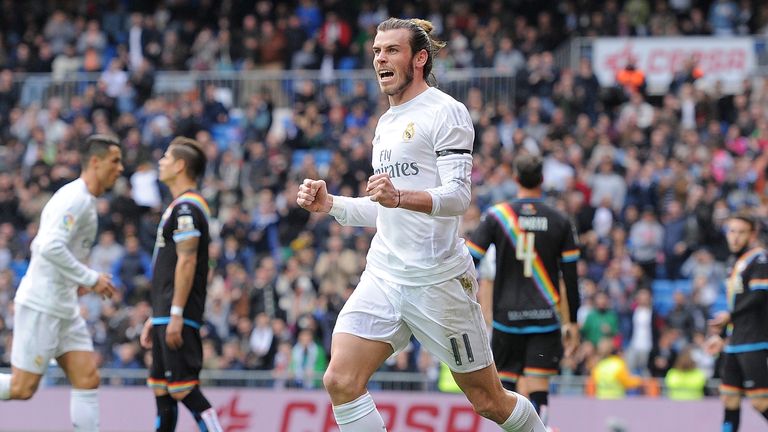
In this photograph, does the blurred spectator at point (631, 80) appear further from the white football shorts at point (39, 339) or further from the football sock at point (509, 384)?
the white football shorts at point (39, 339)

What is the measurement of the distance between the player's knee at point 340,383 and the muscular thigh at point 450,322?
1.66ft

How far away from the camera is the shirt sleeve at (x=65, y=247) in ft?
33.1

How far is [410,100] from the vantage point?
776 cm

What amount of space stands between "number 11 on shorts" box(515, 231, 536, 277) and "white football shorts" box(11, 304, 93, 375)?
11.6 ft

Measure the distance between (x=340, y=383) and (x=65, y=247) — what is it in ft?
11.6

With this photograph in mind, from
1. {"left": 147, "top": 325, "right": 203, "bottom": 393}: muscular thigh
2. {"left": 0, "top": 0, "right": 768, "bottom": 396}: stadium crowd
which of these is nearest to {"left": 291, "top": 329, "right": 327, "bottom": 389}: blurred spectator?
{"left": 0, "top": 0, "right": 768, "bottom": 396}: stadium crowd

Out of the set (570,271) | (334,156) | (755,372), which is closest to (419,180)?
(570,271)

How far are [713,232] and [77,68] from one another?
43.9 ft

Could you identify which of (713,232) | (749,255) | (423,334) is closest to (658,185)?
(713,232)

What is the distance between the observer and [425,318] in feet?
25.1

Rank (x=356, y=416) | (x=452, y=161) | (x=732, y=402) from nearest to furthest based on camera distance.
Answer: (x=452, y=161) → (x=356, y=416) → (x=732, y=402)

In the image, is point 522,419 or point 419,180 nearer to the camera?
point 419,180

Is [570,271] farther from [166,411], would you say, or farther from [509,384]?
[166,411]

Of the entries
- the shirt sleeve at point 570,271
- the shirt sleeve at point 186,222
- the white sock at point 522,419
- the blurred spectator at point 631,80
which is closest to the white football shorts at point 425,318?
the white sock at point 522,419
